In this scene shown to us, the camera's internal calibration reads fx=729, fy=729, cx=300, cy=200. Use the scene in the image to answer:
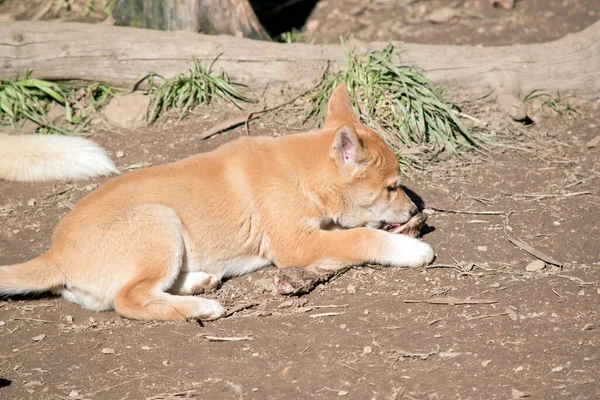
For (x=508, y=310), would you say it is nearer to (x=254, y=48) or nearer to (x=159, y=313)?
(x=159, y=313)

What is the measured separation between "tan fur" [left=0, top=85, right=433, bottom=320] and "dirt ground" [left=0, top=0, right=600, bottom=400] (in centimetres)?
18

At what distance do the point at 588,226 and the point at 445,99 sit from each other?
2306 millimetres

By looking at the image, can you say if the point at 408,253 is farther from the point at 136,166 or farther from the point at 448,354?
the point at 136,166

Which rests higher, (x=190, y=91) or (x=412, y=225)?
(x=190, y=91)

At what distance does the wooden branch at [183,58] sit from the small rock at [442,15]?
218 centimetres

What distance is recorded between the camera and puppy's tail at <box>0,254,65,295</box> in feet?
16.1

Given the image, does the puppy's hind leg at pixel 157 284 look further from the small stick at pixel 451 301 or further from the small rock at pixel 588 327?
the small rock at pixel 588 327

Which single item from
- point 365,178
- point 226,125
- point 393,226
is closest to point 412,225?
point 393,226

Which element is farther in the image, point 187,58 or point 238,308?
point 187,58

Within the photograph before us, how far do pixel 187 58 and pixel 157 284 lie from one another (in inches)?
133

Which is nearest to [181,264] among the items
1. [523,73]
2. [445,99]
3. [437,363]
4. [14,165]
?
[437,363]

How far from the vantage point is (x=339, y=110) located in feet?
19.6

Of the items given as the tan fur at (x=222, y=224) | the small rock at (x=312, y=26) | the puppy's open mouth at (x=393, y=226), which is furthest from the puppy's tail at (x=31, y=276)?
the small rock at (x=312, y=26)

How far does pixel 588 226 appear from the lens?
590 cm
